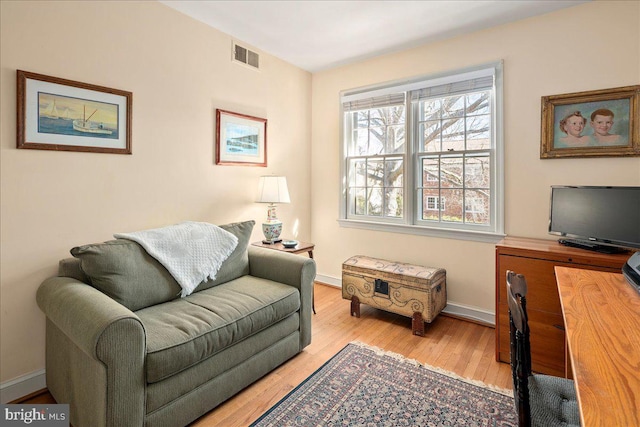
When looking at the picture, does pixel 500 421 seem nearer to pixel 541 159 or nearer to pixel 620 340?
pixel 620 340

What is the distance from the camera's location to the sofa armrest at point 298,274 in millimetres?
2404

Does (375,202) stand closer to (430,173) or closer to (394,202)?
(394,202)

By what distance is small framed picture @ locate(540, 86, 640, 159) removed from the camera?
7.57ft

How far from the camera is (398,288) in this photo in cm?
286

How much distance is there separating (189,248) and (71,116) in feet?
3.61

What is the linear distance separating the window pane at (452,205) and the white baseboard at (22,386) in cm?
327

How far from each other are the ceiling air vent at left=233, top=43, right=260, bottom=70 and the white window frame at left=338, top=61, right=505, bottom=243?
1023mm

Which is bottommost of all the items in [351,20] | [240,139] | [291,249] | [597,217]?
[291,249]

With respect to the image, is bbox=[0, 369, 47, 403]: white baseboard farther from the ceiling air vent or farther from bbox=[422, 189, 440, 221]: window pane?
bbox=[422, 189, 440, 221]: window pane

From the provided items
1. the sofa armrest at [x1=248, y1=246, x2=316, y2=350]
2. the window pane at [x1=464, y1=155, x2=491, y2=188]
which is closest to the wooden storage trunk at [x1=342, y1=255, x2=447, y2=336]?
the sofa armrest at [x1=248, y1=246, x2=316, y2=350]

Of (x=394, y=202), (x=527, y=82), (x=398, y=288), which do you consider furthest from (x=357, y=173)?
(x=527, y=82)

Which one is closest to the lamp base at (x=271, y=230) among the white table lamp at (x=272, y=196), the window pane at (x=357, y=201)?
the white table lamp at (x=272, y=196)

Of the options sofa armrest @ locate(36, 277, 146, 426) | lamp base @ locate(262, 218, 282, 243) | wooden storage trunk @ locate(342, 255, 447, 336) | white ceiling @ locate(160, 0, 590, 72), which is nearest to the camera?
sofa armrest @ locate(36, 277, 146, 426)

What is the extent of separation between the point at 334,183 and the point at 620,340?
3.10 meters
